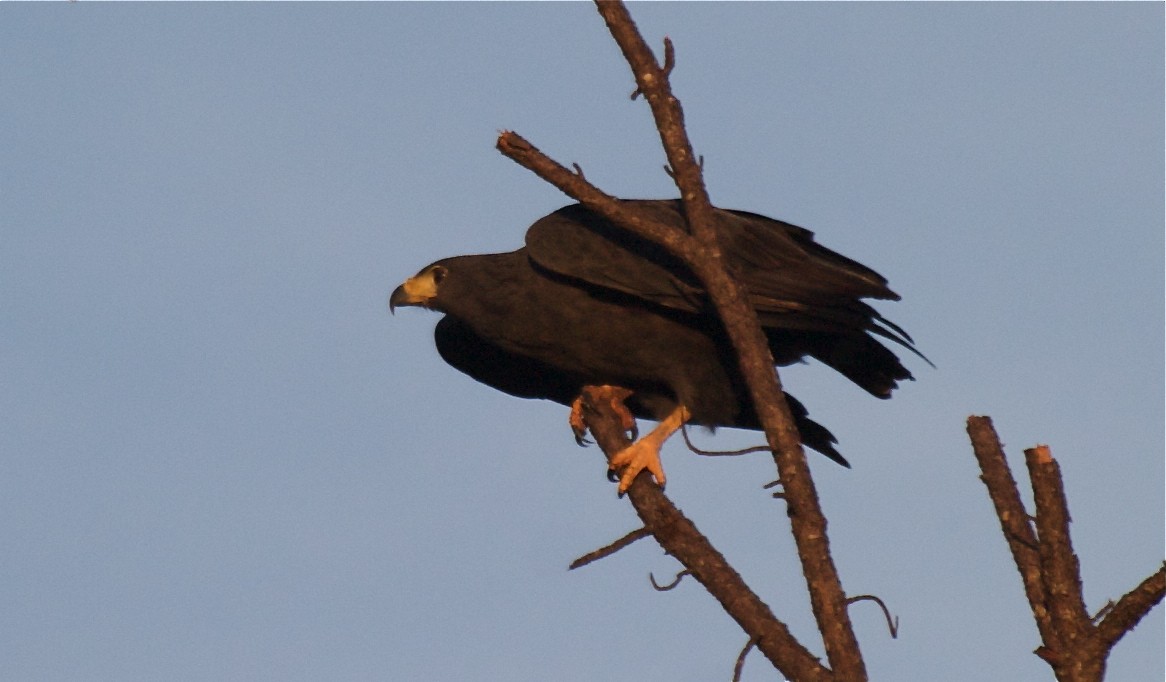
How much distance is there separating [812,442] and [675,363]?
109 centimetres

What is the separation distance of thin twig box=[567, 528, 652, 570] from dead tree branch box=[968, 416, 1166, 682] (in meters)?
1.55

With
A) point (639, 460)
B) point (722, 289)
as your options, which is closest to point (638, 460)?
point (639, 460)

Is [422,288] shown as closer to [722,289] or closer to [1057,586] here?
[722,289]

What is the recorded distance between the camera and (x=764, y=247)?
25.0ft

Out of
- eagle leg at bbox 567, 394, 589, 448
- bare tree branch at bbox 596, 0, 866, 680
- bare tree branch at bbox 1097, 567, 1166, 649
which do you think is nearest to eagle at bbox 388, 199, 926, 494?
eagle leg at bbox 567, 394, 589, 448

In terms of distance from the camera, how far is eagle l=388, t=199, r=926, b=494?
289 inches

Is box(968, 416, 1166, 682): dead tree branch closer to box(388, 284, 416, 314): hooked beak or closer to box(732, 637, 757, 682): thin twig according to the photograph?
box(732, 637, 757, 682): thin twig

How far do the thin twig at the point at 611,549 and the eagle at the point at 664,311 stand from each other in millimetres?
1024

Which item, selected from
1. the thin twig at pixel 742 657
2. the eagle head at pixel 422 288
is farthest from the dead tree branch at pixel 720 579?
the eagle head at pixel 422 288

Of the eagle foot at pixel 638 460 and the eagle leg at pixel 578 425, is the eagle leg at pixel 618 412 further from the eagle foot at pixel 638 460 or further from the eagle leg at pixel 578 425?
the eagle foot at pixel 638 460

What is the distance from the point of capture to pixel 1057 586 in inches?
199

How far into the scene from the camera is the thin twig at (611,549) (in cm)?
581

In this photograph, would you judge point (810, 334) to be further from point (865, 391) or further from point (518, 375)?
point (518, 375)

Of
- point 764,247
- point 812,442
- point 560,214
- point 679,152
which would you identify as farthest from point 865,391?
point 679,152
